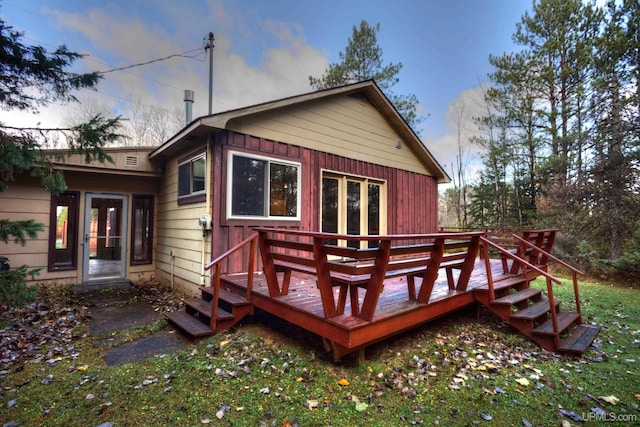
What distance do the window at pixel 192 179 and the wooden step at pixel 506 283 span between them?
465 centimetres

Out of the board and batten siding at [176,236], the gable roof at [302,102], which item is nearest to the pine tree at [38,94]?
the gable roof at [302,102]

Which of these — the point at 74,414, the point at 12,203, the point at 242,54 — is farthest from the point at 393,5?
the point at 74,414

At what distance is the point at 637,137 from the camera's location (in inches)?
340

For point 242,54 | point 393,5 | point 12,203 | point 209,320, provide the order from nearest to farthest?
point 209,320 < point 12,203 < point 393,5 < point 242,54

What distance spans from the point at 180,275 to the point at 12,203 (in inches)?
145

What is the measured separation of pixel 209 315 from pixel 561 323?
4.70 m

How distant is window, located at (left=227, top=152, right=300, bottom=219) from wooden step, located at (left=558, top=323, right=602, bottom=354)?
443 cm

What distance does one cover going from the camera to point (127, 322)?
4.55 metres

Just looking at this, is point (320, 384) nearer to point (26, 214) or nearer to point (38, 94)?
point (38, 94)

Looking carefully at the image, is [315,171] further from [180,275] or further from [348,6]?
[348,6]

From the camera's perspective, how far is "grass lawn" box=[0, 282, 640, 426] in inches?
92.7

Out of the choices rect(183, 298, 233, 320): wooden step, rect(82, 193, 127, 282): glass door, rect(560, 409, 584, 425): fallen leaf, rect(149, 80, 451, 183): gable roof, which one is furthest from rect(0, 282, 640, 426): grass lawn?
rect(82, 193, 127, 282): glass door

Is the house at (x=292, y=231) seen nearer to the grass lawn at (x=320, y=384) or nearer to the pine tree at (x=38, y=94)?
the grass lawn at (x=320, y=384)

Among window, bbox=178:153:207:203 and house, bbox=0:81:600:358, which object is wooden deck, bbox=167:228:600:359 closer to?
house, bbox=0:81:600:358
